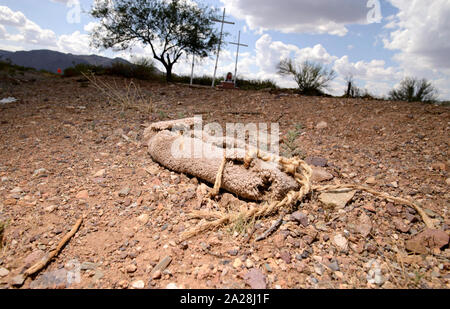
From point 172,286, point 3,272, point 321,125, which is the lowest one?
point 3,272

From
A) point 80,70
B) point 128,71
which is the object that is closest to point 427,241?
point 128,71

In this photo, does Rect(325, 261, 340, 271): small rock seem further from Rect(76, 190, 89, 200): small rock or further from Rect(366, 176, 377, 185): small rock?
Rect(76, 190, 89, 200): small rock

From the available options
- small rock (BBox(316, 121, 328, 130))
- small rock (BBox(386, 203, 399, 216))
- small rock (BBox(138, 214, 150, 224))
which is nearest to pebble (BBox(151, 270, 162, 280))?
small rock (BBox(138, 214, 150, 224))

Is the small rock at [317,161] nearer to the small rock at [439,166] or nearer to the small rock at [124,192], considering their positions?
the small rock at [439,166]

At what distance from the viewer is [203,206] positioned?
1669mm

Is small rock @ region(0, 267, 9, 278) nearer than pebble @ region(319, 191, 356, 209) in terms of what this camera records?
Yes

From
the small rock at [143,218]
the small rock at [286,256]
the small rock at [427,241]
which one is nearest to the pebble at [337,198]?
the small rock at [427,241]

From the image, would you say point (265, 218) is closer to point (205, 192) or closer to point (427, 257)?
point (205, 192)

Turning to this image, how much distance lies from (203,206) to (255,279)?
66 cm

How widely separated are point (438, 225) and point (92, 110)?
4.23 meters

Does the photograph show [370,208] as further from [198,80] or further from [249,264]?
[198,80]

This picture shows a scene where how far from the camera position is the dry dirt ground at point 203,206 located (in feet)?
3.84

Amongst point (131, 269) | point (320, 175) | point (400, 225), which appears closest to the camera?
point (131, 269)

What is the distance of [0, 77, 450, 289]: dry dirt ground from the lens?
117 cm
